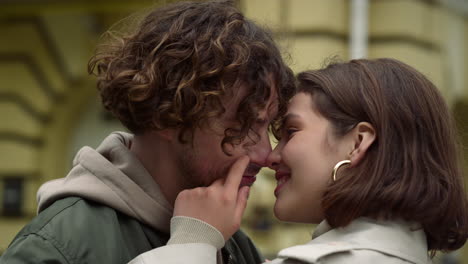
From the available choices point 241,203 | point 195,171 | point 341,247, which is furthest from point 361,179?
point 195,171

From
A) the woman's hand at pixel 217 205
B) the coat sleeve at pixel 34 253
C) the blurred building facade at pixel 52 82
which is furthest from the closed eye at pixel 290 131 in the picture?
the blurred building facade at pixel 52 82

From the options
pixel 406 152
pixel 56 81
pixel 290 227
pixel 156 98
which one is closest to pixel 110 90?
pixel 156 98

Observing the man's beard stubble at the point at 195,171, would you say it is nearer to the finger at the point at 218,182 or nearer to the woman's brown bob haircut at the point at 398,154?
the finger at the point at 218,182

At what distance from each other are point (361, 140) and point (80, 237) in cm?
79

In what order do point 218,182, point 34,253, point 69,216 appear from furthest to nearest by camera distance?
point 218,182 → point 69,216 → point 34,253

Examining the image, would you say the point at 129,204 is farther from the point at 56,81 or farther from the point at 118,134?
the point at 56,81

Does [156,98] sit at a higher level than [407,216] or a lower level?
higher

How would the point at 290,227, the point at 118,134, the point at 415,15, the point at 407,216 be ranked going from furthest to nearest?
the point at 415,15 → the point at 290,227 → the point at 118,134 → the point at 407,216

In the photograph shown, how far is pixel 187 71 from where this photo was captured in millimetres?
2354

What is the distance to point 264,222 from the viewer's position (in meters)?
6.90

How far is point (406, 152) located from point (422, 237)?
0.76 ft

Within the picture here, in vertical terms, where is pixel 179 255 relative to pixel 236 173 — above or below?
below

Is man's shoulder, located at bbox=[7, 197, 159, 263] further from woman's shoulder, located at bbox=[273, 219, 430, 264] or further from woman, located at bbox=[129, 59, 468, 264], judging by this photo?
woman's shoulder, located at bbox=[273, 219, 430, 264]

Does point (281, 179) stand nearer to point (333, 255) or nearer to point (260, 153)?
point (260, 153)
